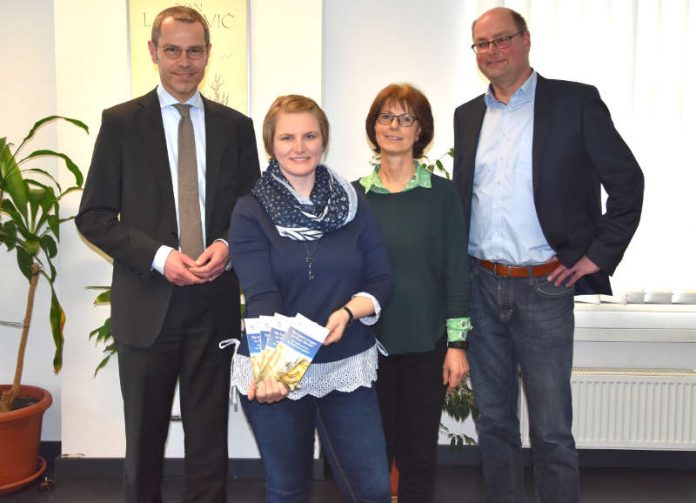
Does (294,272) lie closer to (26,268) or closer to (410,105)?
(410,105)

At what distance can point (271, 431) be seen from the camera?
1637mm

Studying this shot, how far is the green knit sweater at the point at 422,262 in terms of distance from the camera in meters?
1.93

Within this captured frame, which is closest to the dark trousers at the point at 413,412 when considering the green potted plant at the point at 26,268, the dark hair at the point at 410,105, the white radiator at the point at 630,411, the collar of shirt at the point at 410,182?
the collar of shirt at the point at 410,182

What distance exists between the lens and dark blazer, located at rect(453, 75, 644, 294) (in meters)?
2.11

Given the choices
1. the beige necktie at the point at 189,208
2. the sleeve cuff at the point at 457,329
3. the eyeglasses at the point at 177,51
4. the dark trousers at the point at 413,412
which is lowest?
the dark trousers at the point at 413,412

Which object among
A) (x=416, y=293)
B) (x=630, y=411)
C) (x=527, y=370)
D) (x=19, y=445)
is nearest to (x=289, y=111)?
(x=416, y=293)

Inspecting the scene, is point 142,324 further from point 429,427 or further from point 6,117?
point 6,117

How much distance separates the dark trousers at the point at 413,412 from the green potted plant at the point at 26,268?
5.19 feet

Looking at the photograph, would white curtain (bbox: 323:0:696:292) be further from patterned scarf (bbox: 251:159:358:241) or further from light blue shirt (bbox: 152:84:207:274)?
patterned scarf (bbox: 251:159:358:241)

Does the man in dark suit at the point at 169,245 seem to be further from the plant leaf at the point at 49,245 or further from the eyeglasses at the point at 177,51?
the plant leaf at the point at 49,245

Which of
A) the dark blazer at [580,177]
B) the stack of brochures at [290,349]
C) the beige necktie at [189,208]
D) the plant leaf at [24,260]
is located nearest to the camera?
the stack of brochures at [290,349]

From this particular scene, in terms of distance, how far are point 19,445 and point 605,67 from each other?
3112mm

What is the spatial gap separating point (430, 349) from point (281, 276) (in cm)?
54

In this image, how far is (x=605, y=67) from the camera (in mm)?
3107
